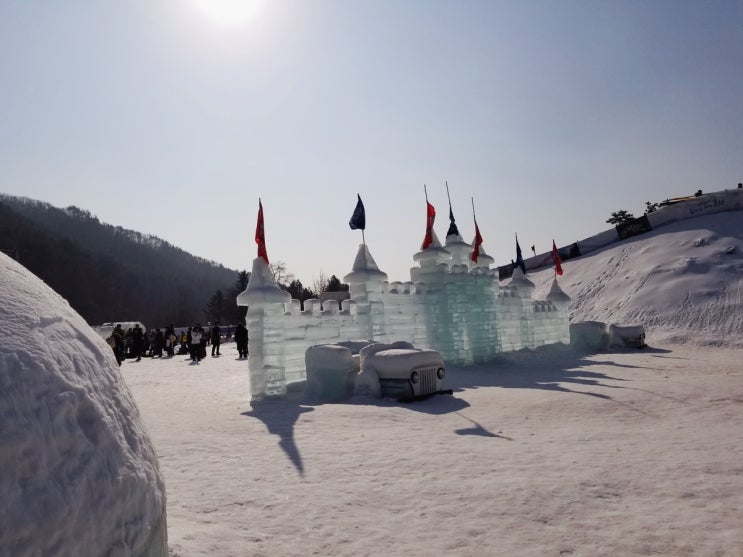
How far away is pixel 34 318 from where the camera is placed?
2039 millimetres

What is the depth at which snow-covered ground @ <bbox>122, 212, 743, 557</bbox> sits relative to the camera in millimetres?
2971

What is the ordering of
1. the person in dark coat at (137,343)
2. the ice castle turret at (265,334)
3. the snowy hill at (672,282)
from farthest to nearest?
1. the snowy hill at (672,282)
2. the person in dark coat at (137,343)
3. the ice castle turret at (265,334)

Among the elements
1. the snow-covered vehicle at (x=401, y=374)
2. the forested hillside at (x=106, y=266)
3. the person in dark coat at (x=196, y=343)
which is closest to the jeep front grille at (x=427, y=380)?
the snow-covered vehicle at (x=401, y=374)

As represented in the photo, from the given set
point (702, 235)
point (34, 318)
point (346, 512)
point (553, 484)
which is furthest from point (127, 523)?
point (702, 235)

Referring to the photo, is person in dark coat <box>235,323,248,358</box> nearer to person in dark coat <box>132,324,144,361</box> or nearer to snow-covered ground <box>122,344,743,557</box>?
person in dark coat <box>132,324,144,361</box>

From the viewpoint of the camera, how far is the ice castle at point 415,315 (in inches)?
375

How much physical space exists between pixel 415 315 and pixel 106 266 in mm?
72658

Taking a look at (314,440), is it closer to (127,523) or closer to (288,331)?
(127,523)

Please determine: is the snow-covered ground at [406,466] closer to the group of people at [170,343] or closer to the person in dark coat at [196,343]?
the group of people at [170,343]

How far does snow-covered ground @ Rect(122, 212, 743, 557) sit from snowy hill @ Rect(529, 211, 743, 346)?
1152 cm

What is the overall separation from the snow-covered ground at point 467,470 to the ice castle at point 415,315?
1274mm

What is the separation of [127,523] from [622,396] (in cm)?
807

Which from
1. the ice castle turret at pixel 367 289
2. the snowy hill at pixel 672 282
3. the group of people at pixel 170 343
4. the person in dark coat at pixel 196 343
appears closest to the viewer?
the ice castle turret at pixel 367 289

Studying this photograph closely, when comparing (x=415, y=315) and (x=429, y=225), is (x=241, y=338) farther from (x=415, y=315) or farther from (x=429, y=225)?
(x=429, y=225)
